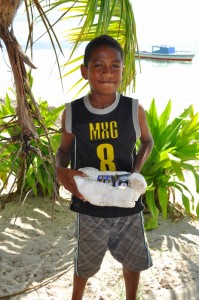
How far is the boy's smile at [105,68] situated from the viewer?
1564 millimetres

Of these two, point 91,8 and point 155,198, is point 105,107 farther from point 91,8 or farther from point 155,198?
point 155,198

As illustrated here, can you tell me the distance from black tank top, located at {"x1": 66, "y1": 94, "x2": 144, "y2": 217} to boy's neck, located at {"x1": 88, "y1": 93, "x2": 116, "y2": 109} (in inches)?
0.8

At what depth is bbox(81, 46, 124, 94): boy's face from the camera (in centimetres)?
156

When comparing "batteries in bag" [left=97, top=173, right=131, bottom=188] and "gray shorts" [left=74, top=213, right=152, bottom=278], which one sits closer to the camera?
"batteries in bag" [left=97, top=173, right=131, bottom=188]

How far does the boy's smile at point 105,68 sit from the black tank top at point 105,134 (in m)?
0.09

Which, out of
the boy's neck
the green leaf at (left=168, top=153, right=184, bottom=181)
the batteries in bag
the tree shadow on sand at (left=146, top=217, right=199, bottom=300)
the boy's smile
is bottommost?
the tree shadow on sand at (left=146, top=217, right=199, bottom=300)

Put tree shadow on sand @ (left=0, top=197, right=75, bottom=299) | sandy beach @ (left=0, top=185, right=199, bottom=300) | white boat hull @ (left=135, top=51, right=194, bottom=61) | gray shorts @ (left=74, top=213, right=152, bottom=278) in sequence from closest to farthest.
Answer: gray shorts @ (left=74, top=213, right=152, bottom=278)
sandy beach @ (left=0, top=185, right=199, bottom=300)
tree shadow on sand @ (left=0, top=197, right=75, bottom=299)
white boat hull @ (left=135, top=51, right=194, bottom=61)

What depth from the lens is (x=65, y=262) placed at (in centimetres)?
245

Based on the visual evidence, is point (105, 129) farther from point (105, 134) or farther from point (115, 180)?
point (115, 180)

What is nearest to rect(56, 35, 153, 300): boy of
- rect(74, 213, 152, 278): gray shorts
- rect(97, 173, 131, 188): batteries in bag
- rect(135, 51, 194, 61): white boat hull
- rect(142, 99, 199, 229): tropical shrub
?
rect(74, 213, 152, 278): gray shorts

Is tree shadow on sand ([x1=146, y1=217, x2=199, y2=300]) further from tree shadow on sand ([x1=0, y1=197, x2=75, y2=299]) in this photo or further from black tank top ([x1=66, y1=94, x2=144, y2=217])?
black tank top ([x1=66, y1=94, x2=144, y2=217])

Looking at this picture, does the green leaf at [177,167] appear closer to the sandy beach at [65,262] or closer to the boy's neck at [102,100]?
the sandy beach at [65,262]

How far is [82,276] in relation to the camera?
68.9 inches

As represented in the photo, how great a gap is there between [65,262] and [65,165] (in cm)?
94
